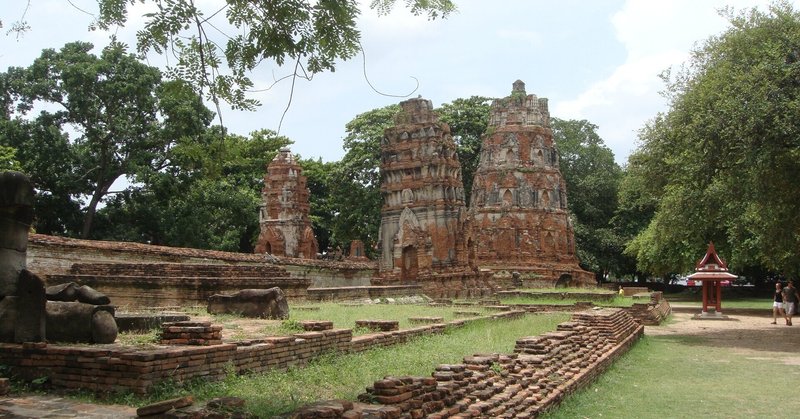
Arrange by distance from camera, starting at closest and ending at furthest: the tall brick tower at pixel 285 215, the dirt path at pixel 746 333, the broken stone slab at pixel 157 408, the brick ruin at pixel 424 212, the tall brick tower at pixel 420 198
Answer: the broken stone slab at pixel 157 408 < the dirt path at pixel 746 333 < the brick ruin at pixel 424 212 < the tall brick tower at pixel 420 198 < the tall brick tower at pixel 285 215

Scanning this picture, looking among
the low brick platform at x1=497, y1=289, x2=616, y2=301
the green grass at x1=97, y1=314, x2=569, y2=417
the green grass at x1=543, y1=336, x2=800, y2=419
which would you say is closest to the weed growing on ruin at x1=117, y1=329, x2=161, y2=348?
the green grass at x1=97, y1=314, x2=569, y2=417

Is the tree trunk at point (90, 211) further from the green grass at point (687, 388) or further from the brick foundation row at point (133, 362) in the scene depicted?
the brick foundation row at point (133, 362)

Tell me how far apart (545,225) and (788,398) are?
1041 inches

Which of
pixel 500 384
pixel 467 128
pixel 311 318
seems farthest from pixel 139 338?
pixel 467 128

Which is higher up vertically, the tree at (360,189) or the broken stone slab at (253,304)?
the tree at (360,189)

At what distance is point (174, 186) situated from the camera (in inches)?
1094

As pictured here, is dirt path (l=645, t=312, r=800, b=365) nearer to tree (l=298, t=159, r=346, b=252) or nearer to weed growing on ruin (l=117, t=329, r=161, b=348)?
weed growing on ruin (l=117, t=329, r=161, b=348)

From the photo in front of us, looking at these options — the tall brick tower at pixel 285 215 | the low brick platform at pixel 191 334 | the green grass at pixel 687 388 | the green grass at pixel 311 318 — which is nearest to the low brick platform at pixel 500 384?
the green grass at pixel 687 388

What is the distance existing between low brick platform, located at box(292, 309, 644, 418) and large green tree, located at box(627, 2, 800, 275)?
6673 millimetres

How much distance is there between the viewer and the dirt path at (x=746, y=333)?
50.1 ft

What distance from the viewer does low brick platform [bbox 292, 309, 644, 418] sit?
18.7 feet

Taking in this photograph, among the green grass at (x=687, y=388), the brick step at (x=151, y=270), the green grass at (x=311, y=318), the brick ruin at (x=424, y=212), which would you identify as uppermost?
the brick ruin at (x=424, y=212)

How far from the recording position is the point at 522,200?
35.8 meters

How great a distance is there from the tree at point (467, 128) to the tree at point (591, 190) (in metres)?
10.5
